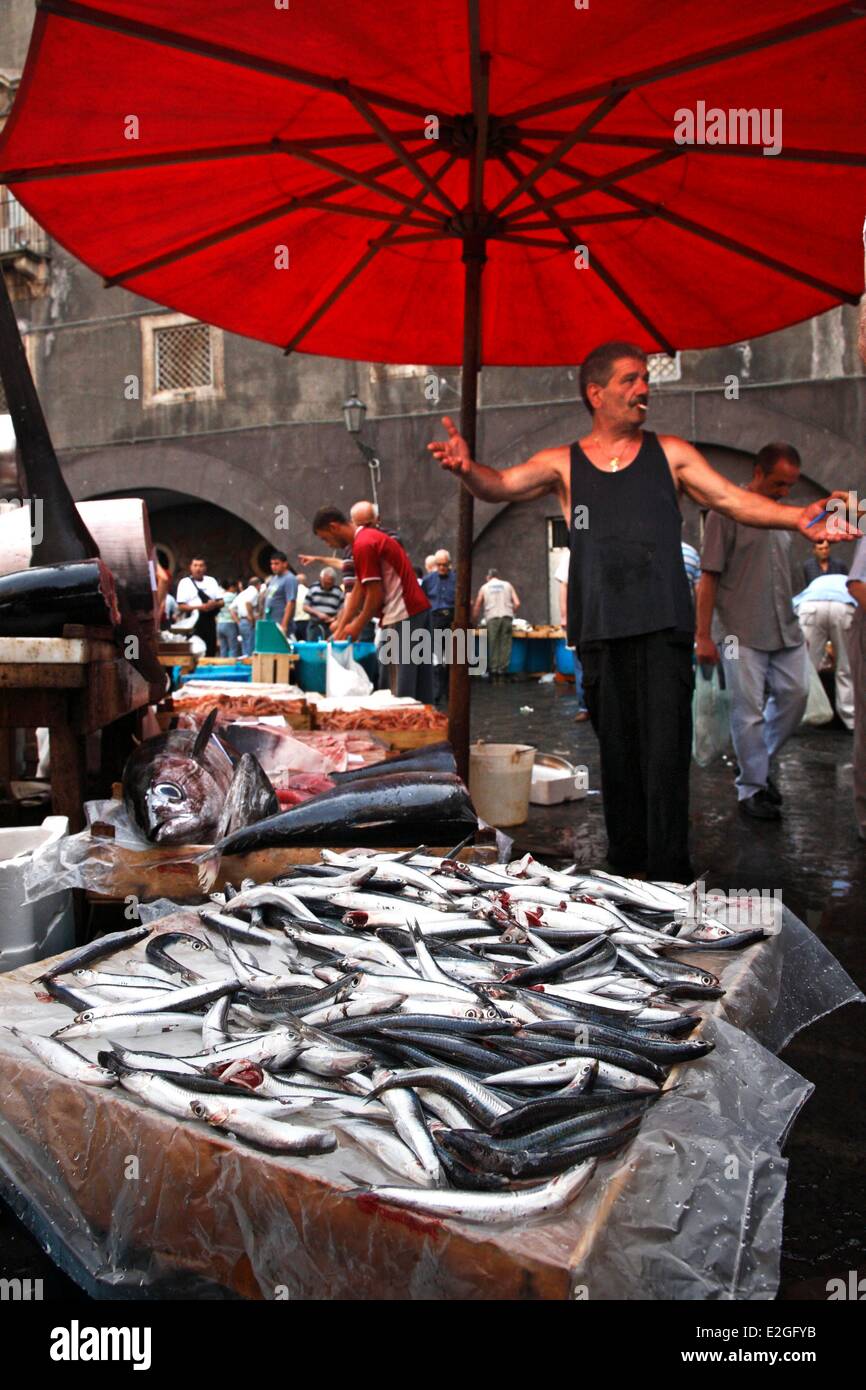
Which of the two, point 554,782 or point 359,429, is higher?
point 359,429

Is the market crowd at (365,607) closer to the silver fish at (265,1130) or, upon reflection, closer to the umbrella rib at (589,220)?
the umbrella rib at (589,220)

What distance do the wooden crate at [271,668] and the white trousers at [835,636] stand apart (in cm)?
583

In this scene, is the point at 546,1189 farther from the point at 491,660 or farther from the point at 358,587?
the point at 491,660

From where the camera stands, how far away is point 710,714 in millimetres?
7965

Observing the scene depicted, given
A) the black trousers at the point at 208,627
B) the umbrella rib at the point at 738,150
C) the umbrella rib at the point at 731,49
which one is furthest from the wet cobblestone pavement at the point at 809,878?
the black trousers at the point at 208,627

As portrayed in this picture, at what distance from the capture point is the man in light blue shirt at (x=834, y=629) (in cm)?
1146

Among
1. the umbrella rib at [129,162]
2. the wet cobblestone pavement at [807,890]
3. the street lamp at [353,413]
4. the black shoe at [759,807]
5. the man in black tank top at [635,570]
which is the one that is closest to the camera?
the wet cobblestone pavement at [807,890]

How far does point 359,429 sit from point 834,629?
1403 cm

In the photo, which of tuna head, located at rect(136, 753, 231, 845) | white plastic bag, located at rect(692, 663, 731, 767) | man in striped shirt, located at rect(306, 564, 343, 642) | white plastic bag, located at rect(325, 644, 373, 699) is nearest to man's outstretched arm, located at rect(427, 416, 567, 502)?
tuna head, located at rect(136, 753, 231, 845)

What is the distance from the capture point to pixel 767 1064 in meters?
2.28

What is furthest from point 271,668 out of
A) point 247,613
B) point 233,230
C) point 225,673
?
point 247,613

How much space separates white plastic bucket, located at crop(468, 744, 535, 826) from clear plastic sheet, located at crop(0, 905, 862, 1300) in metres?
3.86

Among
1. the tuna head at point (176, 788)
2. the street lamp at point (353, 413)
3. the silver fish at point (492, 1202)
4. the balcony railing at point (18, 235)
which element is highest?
the balcony railing at point (18, 235)

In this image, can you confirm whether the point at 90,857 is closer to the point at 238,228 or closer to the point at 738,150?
the point at 238,228
